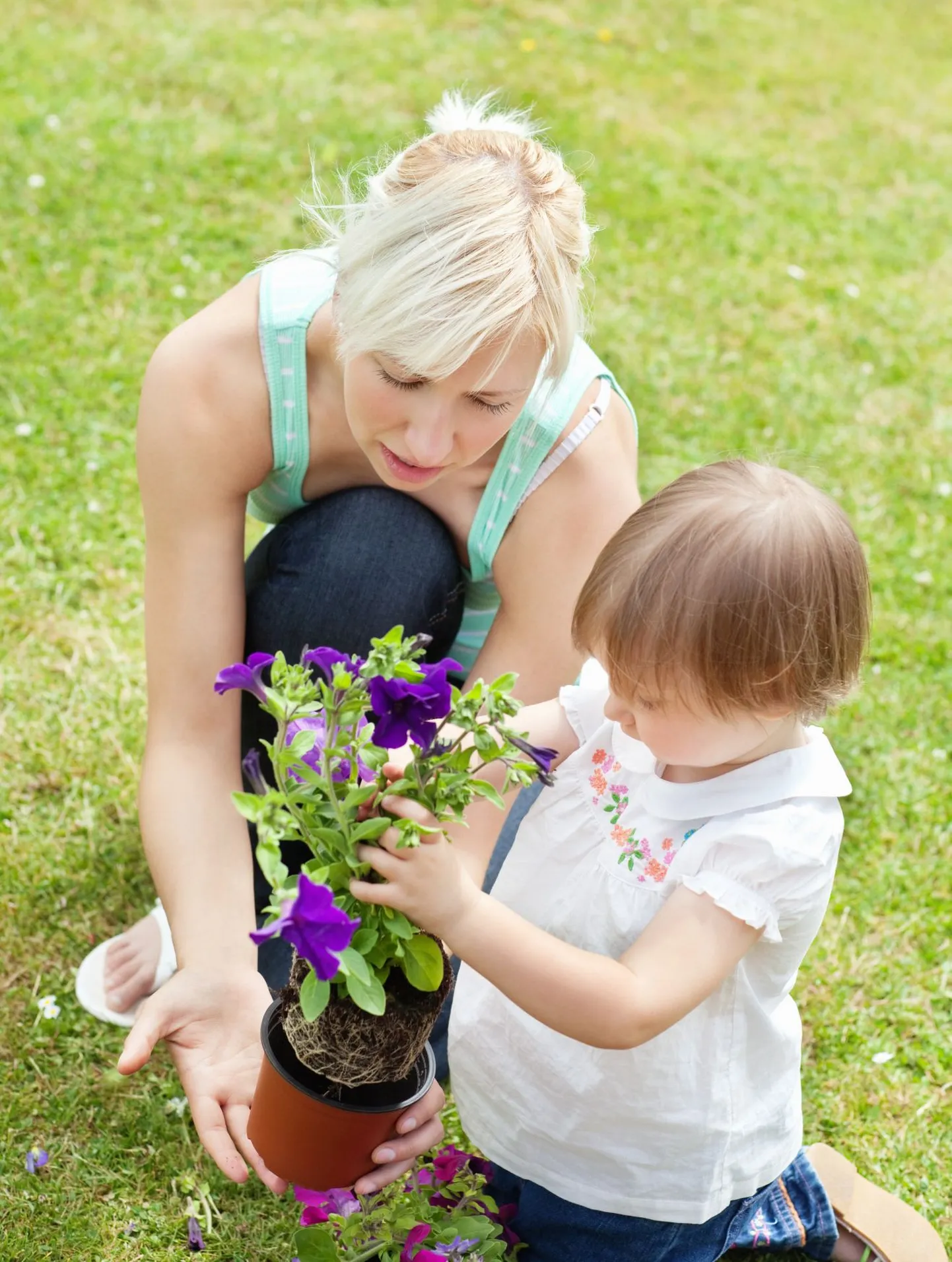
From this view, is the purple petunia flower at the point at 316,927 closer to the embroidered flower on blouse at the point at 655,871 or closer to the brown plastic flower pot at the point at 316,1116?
the brown plastic flower pot at the point at 316,1116

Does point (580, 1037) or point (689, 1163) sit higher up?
point (580, 1037)

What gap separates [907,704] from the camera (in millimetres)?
3250

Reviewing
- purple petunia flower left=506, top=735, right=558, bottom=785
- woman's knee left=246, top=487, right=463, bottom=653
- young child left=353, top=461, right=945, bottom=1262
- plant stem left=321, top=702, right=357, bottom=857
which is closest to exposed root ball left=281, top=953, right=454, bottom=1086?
young child left=353, top=461, right=945, bottom=1262

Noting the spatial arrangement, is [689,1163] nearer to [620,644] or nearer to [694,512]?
[620,644]

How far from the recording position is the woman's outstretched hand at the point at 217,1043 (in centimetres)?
184

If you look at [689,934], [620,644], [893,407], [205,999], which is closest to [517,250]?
[620,644]

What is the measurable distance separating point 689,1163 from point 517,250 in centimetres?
124

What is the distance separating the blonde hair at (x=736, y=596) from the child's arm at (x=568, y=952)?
0.28 m

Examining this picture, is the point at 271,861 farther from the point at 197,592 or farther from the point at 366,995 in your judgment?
the point at 197,592

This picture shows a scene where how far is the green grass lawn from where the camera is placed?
7.61ft

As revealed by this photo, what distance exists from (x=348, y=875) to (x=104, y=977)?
3.55 ft

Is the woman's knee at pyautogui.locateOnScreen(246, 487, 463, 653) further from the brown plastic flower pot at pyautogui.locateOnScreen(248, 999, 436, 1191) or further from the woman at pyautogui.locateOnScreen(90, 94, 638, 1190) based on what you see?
the brown plastic flower pot at pyautogui.locateOnScreen(248, 999, 436, 1191)

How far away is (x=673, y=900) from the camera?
5.43ft

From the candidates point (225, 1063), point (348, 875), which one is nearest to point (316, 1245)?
point (225, 1063)
